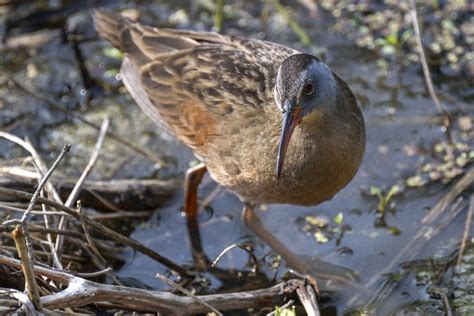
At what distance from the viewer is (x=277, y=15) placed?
5.89 m

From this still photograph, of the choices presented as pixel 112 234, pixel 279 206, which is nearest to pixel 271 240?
pixel 279 206

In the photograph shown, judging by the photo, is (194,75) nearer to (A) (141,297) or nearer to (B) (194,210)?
(B) (194,210)

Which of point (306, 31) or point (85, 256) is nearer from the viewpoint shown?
point (85, 256)

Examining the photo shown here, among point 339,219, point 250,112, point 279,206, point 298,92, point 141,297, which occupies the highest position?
point 298,92

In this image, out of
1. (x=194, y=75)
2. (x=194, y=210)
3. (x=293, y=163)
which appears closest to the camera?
(x=293, y=163)

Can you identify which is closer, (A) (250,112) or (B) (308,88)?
(B) (308,88)

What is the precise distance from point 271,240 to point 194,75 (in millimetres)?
908

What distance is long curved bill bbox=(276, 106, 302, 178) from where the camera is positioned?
3.52 m

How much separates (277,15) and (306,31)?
10.8 inches

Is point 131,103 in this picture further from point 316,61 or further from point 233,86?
point 316,61

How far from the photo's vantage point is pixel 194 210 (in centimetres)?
470

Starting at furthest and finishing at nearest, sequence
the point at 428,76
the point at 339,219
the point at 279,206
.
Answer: the point at 428,76, the point at 279,206, the point at 339,219

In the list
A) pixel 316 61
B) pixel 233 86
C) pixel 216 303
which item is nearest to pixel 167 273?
pixel 216 303

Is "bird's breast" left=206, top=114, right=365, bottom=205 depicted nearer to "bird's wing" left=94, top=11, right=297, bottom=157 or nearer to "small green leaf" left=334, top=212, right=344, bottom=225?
"bird's wing" left=94, top=11, right=297, bottom=157
